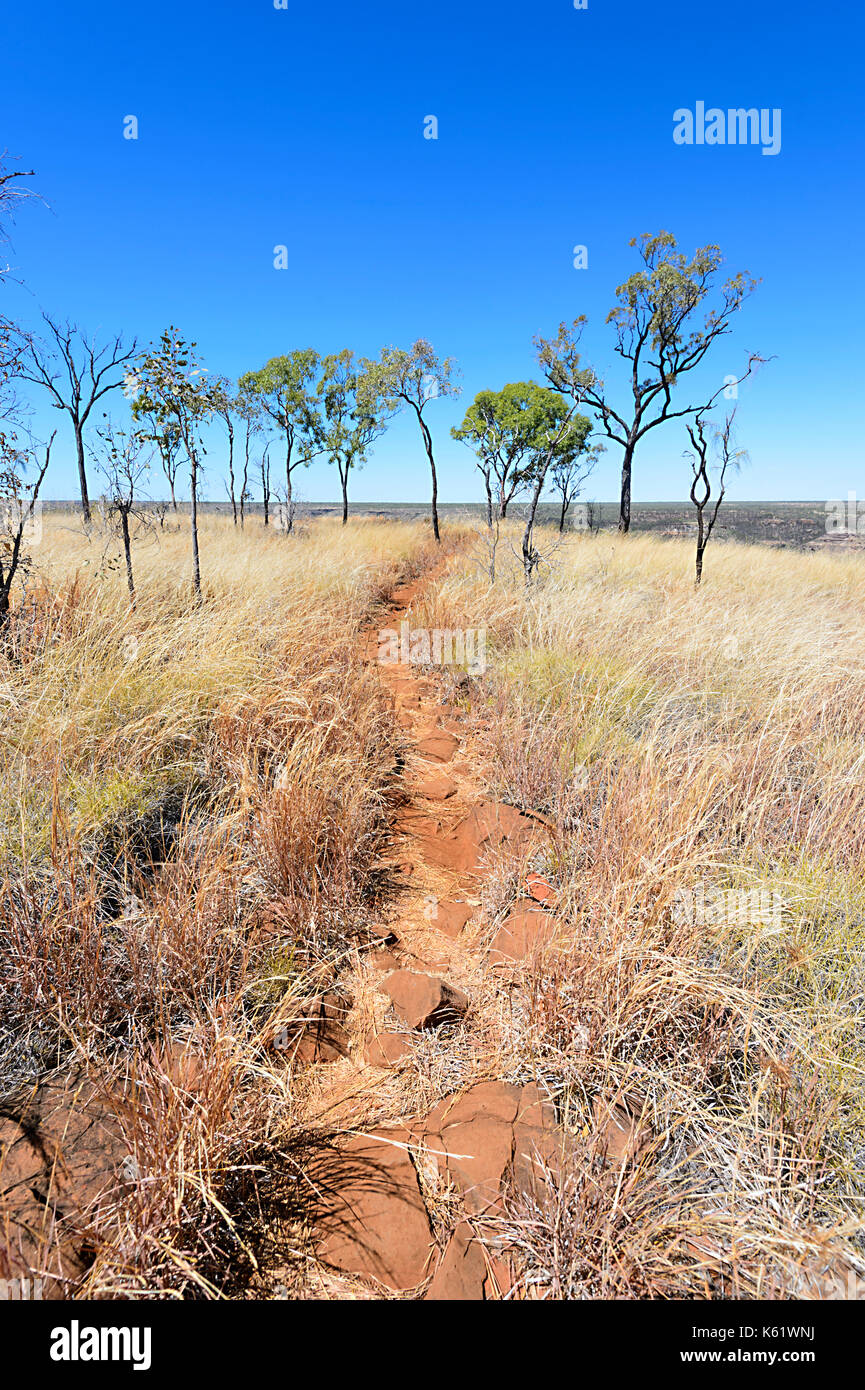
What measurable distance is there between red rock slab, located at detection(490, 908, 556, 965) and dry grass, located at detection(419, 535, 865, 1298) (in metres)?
0.10

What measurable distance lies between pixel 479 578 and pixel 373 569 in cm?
343

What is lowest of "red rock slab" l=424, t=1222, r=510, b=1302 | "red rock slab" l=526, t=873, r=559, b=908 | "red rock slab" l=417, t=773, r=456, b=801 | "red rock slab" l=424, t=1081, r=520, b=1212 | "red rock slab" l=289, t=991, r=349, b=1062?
"red rock slab" l=424, t=1222, r=510, b=1302

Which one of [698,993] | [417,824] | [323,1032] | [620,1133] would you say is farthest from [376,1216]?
[417,824]

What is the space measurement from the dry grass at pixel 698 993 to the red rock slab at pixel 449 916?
51 centimetres

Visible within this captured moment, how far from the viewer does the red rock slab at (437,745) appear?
14.7 ft

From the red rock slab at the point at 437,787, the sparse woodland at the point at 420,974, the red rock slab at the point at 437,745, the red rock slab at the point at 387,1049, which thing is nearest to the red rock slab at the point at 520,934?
the sparse woodland at the point at 420,974

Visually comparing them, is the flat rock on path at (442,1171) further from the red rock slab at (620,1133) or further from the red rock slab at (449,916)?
the red rock slab at (449,916)

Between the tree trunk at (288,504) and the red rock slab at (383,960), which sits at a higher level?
the tree trunk at (288,504)

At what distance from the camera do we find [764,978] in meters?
2.04

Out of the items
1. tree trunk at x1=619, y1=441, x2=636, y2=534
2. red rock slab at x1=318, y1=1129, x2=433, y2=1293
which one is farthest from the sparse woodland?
tree trunk at x1=619, y1=441, x2=636, y2=534

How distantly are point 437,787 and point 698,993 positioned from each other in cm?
238

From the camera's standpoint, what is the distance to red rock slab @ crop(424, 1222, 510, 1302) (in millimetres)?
1374

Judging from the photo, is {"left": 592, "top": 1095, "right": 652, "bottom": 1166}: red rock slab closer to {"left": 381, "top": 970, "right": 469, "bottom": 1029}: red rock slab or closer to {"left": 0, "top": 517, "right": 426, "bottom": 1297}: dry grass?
{"left": 381, "top": 970, "right": 469, "bottom": 1029}: red rock slab
